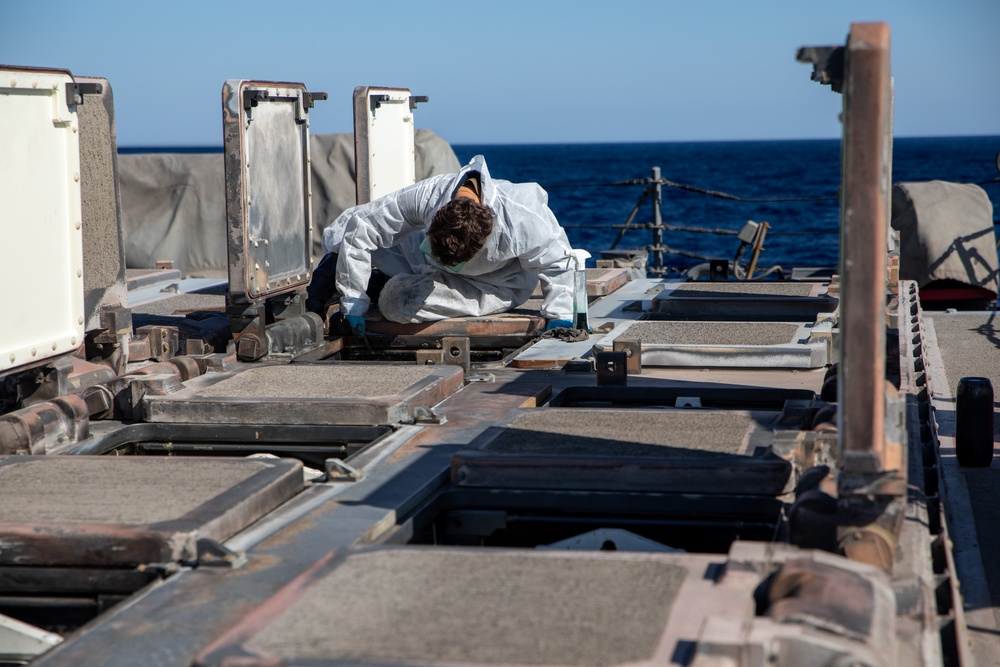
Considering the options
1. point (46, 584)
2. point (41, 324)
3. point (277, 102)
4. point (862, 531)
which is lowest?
point (46, 584)

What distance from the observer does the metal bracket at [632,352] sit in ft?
14.5

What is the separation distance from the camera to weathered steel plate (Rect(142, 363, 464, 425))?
365 centimetres

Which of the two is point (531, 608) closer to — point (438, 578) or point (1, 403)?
point (438, 578)

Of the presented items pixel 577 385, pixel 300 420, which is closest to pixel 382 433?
pixel 300 420

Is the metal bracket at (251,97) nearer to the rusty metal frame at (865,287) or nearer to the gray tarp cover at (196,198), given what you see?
the rusty metal frame at (865,287)

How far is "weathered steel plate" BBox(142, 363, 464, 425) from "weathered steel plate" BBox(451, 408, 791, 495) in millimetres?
444

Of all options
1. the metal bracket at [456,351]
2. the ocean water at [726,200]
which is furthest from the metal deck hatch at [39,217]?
the ocean water at [726,200]

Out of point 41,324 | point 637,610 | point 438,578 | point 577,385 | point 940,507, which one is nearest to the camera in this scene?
point 637,610

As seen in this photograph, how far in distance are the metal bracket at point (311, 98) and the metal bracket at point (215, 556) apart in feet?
10.8

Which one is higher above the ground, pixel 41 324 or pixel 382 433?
pixel 41 324

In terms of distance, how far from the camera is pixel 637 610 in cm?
193

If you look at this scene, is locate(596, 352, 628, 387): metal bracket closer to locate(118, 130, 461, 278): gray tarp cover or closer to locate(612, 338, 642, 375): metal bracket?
locate(612, 338, 642, 375): metal bracket

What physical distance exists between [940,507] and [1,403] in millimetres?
2716

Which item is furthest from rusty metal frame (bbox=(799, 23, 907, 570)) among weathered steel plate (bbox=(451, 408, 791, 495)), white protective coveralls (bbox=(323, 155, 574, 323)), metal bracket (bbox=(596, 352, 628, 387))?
white protective coveralls (bbox=(323, 155, 574, 323))
